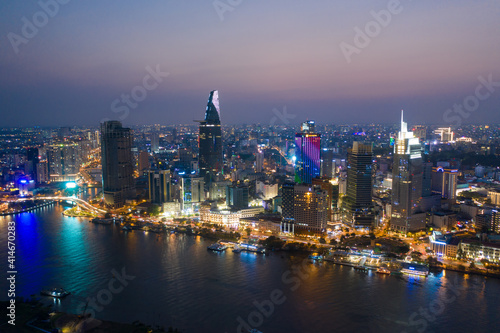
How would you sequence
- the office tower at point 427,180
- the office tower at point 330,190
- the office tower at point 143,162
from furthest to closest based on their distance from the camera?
the office tower at point 143,162, the office tower at point 427,180, the office tower at point 330,190

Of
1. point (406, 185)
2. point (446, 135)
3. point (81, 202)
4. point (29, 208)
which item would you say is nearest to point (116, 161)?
point (81, 202)

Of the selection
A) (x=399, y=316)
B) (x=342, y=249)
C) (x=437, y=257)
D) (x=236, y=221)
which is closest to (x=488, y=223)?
(x=437, y=257)

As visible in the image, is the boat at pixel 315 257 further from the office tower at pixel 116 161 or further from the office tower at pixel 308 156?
the office tower at pixel 116 161

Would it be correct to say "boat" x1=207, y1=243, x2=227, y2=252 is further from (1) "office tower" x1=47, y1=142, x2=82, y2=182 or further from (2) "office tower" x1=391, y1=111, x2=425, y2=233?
(1) "office tower" x1=47, y1=142, x2=82, y2=182

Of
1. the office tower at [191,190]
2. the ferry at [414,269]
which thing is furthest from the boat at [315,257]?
the office tower at [191,190]

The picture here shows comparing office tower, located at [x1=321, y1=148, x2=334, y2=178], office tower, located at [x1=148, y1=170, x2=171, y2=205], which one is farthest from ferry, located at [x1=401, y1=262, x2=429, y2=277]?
office tower, located at [x1=321, y1=148, x2=334, y2=178]

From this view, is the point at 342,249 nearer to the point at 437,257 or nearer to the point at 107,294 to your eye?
the point at 437,257
